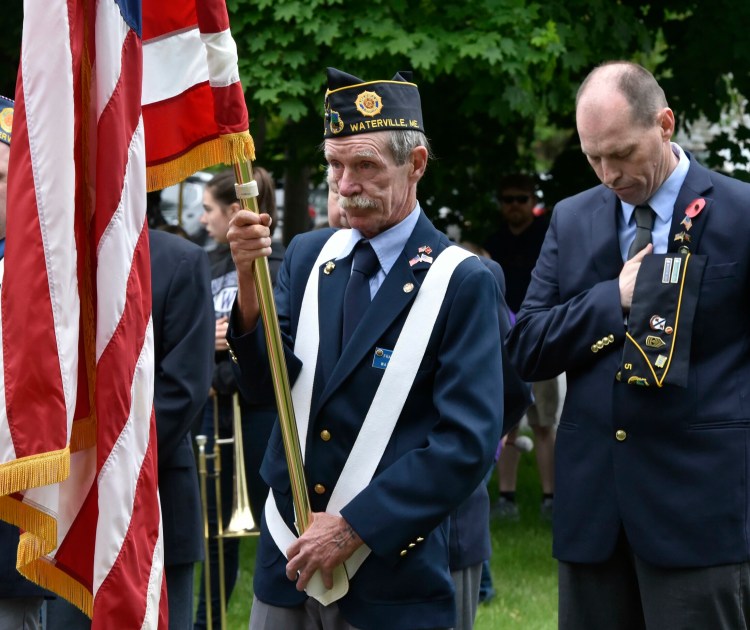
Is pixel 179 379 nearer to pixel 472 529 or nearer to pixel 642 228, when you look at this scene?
pixel 472 529

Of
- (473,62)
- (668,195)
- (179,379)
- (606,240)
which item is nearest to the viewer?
(668,195)

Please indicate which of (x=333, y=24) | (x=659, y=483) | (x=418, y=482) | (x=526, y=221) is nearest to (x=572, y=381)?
(x=659, y=483)

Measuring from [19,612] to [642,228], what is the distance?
233cm

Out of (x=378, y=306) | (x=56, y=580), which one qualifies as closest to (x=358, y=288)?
(x=378, y=306)

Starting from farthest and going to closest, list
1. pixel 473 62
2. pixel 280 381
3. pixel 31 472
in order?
1. pixel 473 62
2. pixel 280 381
3. pixel 31 472

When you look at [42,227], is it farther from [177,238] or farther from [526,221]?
[526,221]

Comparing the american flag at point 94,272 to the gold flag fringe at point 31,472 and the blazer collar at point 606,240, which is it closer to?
the gold flag fringe at point 31,472

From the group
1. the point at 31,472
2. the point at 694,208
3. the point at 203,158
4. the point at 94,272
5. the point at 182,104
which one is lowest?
the point at 31,472

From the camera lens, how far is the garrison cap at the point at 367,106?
13.2 feet

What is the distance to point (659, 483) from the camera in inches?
165

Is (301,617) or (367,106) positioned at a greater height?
(367,106)

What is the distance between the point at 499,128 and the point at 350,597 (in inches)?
340

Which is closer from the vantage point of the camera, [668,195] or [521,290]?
[668,195]

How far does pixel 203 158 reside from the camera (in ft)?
13.4
